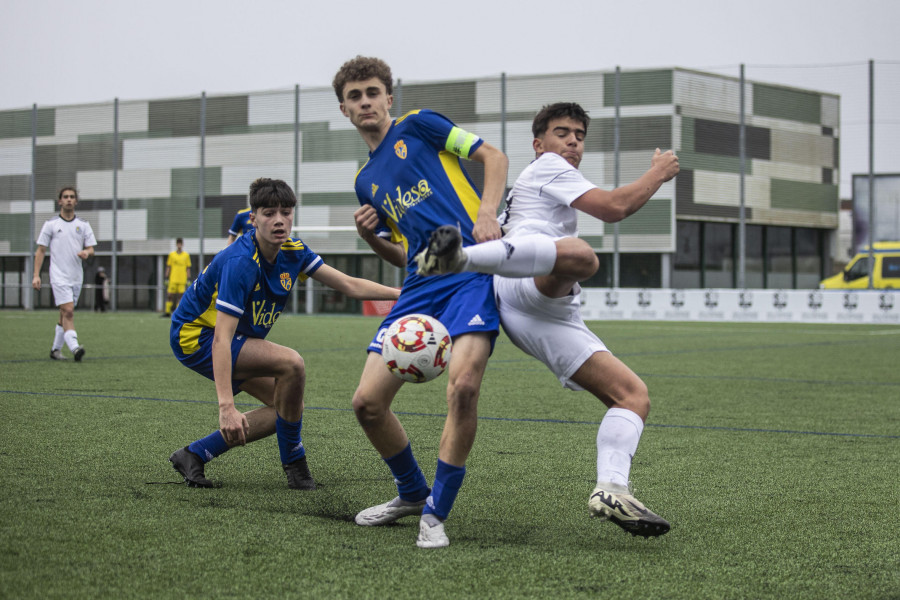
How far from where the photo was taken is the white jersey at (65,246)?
12211mm

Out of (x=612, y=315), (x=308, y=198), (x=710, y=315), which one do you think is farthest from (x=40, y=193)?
(x=710, y=315)

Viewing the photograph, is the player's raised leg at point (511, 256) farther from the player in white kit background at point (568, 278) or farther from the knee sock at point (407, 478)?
the knee sock at point (407, 478)

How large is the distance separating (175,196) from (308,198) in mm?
5381

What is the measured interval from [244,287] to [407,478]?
4.02 feet

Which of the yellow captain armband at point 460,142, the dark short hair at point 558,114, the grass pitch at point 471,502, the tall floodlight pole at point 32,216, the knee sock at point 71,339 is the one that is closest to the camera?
the grass pitch at point 471,502

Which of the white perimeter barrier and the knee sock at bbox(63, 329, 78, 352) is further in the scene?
the white perimeter barrier

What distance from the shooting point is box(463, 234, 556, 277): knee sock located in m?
3.37

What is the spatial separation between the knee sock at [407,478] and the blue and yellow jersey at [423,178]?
0.74m

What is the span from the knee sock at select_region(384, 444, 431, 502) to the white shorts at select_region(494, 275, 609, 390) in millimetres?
679

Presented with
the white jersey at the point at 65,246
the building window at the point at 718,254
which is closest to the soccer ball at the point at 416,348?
the white jersey at the point at 65,246

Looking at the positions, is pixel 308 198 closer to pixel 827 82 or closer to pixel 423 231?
pixel 827 82

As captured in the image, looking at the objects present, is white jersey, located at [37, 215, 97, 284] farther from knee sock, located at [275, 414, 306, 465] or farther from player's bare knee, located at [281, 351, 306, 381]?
knee sock, located at [275, 414, 306, 465]

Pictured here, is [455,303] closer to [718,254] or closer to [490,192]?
[490,192]

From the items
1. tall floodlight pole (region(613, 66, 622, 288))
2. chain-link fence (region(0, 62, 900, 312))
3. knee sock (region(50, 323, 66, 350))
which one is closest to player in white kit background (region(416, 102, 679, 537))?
knee sock (region(50, 323, 66, 350))
